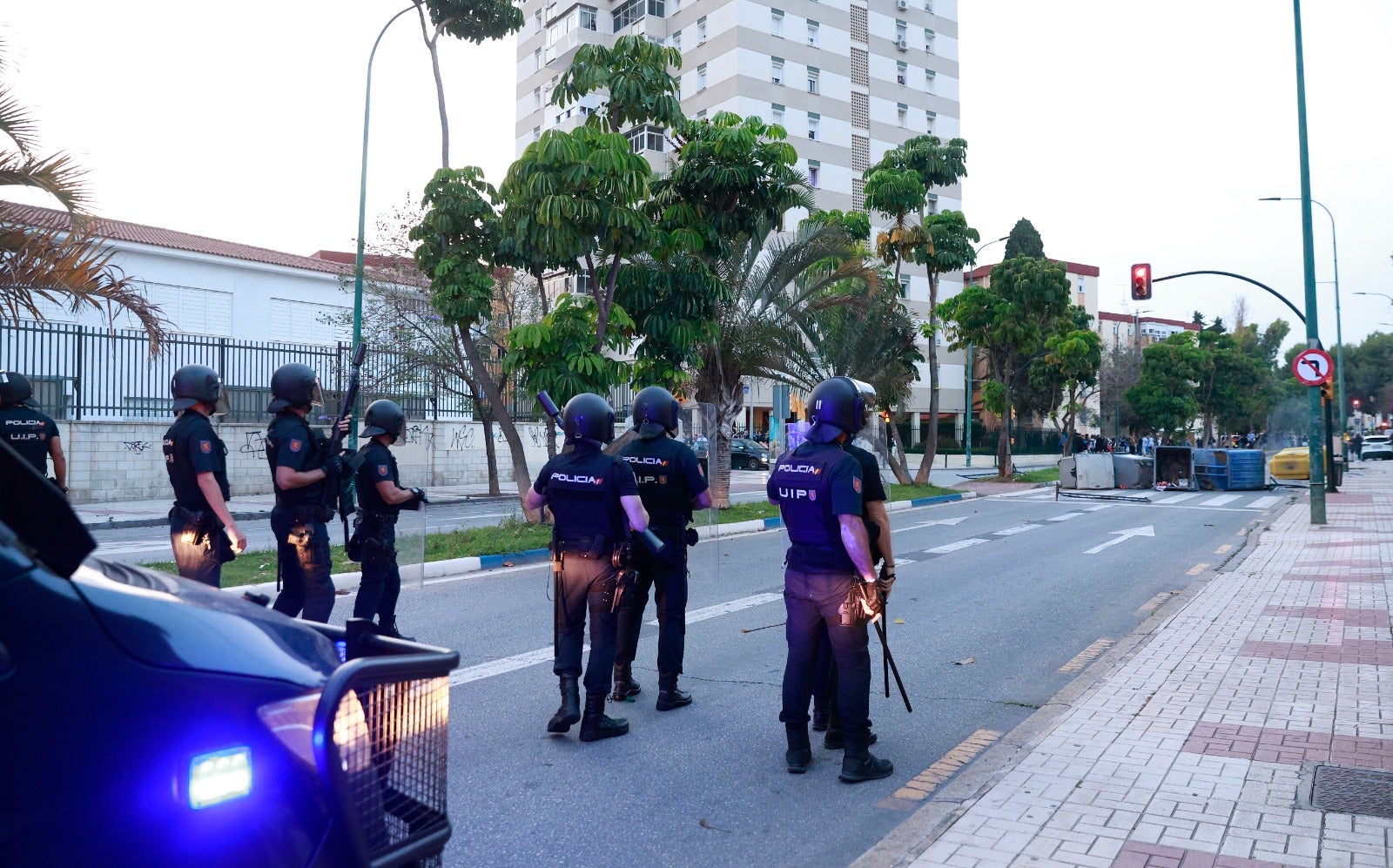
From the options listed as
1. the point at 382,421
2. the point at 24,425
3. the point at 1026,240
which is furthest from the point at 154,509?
the point at 1026,240

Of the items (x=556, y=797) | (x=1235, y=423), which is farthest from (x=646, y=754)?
(x=1235, y=423)

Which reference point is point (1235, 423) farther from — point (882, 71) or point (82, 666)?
point (82, 666)

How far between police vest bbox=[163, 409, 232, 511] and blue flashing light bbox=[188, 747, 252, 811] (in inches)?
182

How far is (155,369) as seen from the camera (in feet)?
67.3

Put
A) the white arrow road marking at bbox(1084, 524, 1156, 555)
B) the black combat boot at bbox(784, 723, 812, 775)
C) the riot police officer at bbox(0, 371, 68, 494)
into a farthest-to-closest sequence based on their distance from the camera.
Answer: the white arrow road marking at bbox(1084, 524, 1156, 555) → the riot police officer at bbox(0, 371, 68, 494) → the black combat boot at bbox(784, 723, 812, 775)

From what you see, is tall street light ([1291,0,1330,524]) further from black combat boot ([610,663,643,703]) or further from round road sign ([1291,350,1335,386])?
black combat boot ([610,663,643,703])

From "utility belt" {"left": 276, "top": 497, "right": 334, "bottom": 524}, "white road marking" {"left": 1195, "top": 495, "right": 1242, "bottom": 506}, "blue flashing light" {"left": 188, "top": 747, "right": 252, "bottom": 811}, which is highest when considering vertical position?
"utility belt" {"left": 276, "top": 497, "right": 334, "bottom": 524}

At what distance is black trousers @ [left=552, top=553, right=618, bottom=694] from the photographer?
18.4 feet

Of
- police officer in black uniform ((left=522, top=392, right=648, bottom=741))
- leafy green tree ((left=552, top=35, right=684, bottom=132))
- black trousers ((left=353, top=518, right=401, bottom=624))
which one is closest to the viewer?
police officer in black uniform ((left=522, top=392, right=648, bottom=741))

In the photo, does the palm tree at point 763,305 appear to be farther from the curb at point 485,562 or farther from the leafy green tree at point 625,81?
the leafy green tree at point 625,81

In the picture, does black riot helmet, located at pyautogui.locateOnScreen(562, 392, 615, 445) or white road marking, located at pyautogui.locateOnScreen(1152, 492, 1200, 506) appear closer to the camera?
black riot helmet, located at pyautogui.locateOnScreen(562, 392, 615, 445)

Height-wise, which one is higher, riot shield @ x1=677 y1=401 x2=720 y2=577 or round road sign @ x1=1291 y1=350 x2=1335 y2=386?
round road sign @ x1=1291 y1=350 x2=1335 y2=386

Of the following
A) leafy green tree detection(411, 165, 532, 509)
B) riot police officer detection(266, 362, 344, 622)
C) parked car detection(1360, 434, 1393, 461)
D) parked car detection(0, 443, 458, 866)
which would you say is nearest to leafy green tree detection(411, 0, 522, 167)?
leafy green tree detection(411, 165, 532, 509)

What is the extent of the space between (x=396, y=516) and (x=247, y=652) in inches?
210
